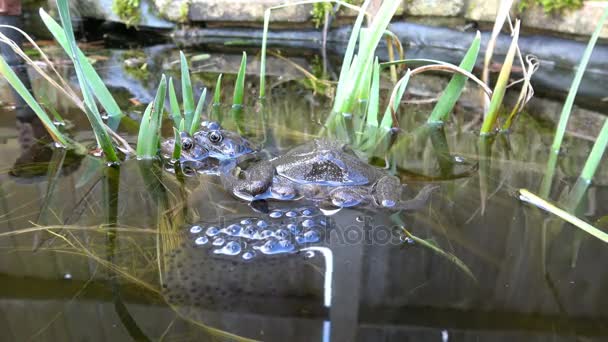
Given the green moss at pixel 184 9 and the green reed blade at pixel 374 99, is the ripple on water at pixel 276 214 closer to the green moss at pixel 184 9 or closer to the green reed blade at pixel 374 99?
the green reed blade at pixel 374 99

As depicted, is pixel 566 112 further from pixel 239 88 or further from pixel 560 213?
pixel 239 88

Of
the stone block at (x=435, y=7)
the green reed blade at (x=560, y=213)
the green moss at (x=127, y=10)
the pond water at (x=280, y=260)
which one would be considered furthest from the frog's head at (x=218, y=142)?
the green moss at (x=127, y=10)

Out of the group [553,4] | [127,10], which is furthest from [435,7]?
[127,10]

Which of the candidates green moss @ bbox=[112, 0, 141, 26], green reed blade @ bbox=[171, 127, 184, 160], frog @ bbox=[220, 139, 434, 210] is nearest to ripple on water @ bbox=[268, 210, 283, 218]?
frog @ bbox=[220, 139, 434, 210]

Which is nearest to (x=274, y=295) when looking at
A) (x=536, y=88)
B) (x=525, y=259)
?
(x=525, y=259)

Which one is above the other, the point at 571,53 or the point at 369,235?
the point at 571,53

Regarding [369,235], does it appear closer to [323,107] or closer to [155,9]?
[323,107]
